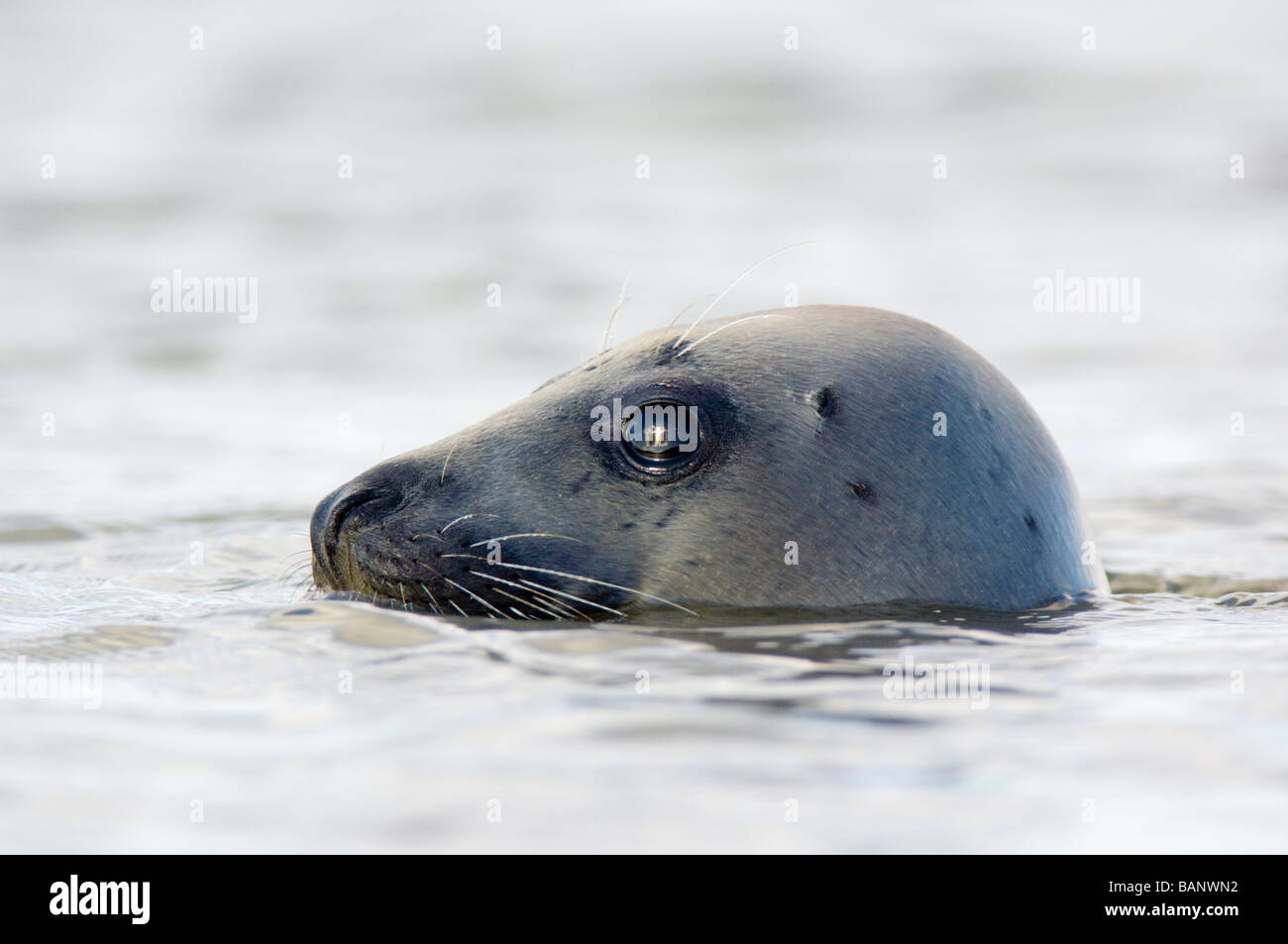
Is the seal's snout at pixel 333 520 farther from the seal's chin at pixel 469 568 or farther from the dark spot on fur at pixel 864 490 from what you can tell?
the dark spot on fur at pixel 864 490

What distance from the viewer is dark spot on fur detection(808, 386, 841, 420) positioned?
15.5 feet

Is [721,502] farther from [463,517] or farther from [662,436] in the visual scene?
[463,517]

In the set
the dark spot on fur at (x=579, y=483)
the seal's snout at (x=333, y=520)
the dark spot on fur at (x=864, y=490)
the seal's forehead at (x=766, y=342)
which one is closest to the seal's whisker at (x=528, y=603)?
the dark spot on fur at (x=579, y=483)

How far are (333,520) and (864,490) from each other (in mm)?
1503

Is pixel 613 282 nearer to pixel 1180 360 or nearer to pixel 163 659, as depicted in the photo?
pixel 1180 360

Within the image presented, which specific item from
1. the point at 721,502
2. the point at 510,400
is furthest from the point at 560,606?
the point at 510,400

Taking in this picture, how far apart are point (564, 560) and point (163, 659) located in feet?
3.63

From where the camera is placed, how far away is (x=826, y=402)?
4.75 metres

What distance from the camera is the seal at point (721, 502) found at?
4.63 m

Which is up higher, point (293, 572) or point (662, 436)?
point (662, 436)

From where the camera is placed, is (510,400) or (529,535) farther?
(510,400)
